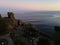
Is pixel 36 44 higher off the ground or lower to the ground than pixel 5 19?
lower

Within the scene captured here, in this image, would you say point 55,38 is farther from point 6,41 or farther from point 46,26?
point 6,41

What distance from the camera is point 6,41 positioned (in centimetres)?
490

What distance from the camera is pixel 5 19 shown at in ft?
17.6

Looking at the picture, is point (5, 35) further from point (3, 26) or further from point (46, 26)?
point (46, 26)

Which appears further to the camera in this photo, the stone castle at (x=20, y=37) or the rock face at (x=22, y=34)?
the rock face at (x=22, y=34)

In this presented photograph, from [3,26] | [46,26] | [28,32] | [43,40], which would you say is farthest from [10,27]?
[43,40]

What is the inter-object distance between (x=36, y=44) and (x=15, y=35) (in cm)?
72

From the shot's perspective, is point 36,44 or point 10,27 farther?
point 10,27

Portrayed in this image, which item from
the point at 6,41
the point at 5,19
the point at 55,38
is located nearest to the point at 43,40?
the point at 55,38

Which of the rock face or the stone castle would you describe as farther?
the rock face

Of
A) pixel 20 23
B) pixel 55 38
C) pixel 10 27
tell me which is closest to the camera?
pixel 55 38

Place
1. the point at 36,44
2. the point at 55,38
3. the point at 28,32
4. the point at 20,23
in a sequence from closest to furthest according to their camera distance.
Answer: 1. the point at 55,38
2. the point at 36,44
3. the point at 28,32
4. the point at 20,23

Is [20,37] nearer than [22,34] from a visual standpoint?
Yes

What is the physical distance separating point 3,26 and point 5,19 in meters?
0.38
